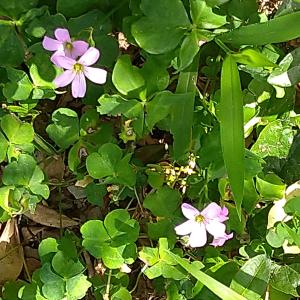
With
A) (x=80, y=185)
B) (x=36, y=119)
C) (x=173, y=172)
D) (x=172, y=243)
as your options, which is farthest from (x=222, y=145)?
(x=36, y=119)

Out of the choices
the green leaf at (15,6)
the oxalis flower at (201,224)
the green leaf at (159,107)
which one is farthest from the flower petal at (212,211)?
the green leaf at (15,6)

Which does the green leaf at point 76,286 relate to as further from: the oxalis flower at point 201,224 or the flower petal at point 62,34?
the flower petal at point 62,34

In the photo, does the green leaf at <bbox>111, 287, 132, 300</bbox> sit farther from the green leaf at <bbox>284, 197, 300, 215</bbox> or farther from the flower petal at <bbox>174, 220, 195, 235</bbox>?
the green leaf at <bbox>284, 197, 300, 215</bbox>

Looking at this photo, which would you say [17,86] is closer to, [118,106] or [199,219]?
[118,106]

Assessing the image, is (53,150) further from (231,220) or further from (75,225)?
(231,220)

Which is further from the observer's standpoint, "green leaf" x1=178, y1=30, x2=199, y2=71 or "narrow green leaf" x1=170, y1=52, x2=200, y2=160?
"narrow green leaf" x1=170, y1=52, x2=200, y2=160

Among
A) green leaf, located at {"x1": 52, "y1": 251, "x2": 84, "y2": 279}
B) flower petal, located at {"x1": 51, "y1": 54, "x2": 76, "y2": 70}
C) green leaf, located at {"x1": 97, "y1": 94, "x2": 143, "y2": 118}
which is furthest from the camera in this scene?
green leaf, located at {"x1": 52, "y1": 251, "x2": 84, "y2": 279}

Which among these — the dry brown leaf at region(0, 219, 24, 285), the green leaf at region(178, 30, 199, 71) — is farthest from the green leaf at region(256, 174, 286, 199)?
the dry brown leaf at region(0, 219, 24, 285)
